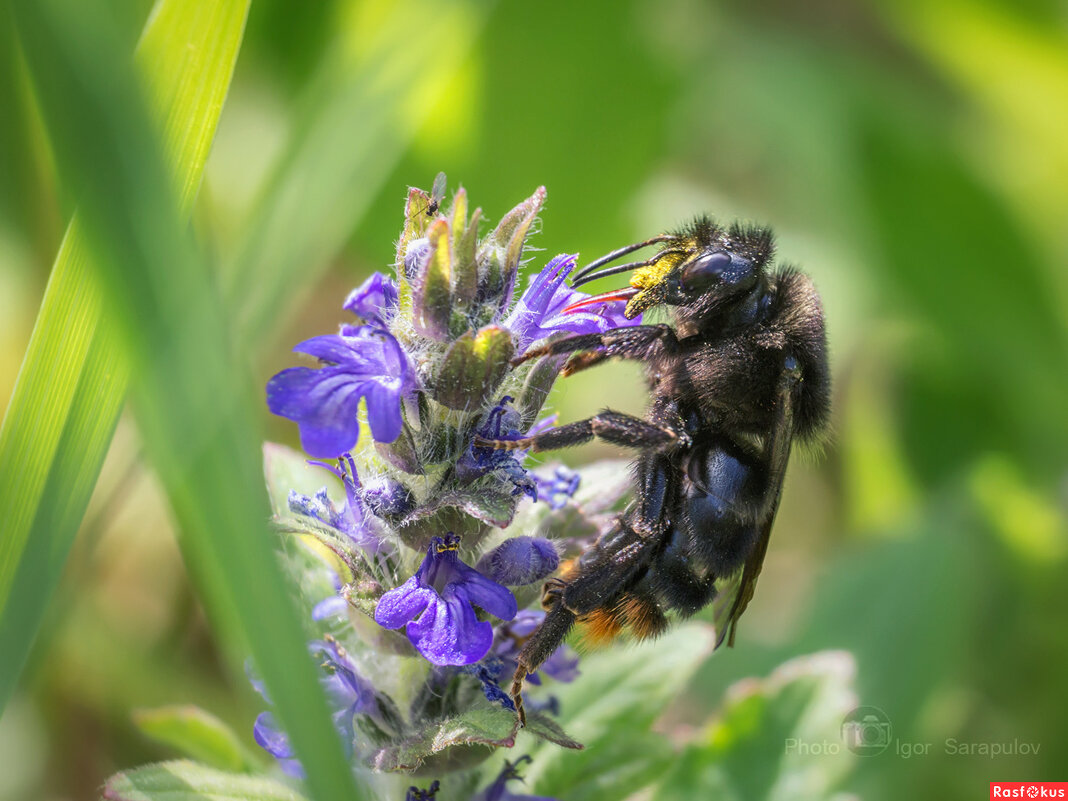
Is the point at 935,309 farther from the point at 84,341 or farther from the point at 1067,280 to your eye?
the point at 84,341

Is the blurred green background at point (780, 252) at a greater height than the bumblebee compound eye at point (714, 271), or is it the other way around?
the blurred green background at point (780, 252)

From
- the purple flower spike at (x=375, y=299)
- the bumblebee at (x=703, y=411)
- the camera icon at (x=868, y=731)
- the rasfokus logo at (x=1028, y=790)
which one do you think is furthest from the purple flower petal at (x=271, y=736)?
the rasfokus logo at (x=1028, y=790)

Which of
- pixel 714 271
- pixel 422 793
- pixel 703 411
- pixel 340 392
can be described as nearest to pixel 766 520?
pixel 703 411

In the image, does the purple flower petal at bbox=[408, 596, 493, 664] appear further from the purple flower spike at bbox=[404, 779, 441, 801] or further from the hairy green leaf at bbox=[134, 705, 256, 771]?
the hairy green leaf at bbox=[134, 705, 256, 771]

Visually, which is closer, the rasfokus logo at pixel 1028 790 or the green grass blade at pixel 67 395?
the green grass blade at pixel 67 395

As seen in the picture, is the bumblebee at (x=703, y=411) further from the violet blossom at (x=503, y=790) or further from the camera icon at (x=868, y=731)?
the camera icon at (x=868, y=731)

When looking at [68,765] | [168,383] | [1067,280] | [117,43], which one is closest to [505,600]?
[168,383]
